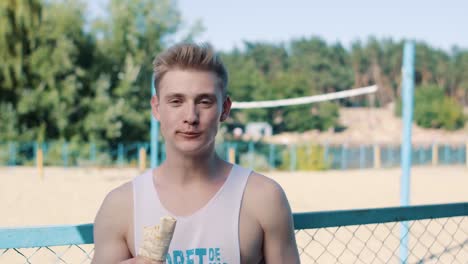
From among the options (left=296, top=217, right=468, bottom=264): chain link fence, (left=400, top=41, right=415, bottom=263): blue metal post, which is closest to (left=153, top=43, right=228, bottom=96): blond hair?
(left=296, top=217, right=468, bottom=264): chain link fence

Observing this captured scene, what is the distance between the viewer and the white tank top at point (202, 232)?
1.38m

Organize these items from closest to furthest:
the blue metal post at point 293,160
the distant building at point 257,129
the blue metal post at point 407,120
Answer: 1. the blue metal post at point 407,120
2. the blue metal post at point 293,160
3. the distant building at point 257,129

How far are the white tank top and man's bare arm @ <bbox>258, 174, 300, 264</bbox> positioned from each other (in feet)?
0.25

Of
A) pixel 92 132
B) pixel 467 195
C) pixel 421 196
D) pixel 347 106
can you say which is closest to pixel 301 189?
pixel 421 196

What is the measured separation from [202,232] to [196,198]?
0.31 feet

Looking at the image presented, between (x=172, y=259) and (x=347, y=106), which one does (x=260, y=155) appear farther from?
(x=347, y=106)

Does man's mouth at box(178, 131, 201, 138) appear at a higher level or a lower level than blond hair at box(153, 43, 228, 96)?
lower

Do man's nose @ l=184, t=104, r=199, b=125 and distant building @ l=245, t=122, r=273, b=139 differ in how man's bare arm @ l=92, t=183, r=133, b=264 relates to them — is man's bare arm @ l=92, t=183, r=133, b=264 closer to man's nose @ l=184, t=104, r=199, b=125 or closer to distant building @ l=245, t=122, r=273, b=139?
man's nose @ l=184, t=104, r=199, b=125

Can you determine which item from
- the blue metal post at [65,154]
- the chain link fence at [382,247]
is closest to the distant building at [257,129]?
the blue metal post at [65,154]

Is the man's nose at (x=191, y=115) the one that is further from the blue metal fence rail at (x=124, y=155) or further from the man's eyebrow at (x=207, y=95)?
the blue metal fence rail at (x=124, y=155)

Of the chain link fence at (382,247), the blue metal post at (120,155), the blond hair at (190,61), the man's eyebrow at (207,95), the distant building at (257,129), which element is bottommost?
the distant building at (257,129)

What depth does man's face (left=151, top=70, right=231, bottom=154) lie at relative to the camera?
139 cm

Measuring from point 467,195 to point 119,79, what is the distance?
17358 millimetres

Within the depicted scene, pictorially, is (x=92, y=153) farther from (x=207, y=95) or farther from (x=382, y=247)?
(x=207, y=95)
